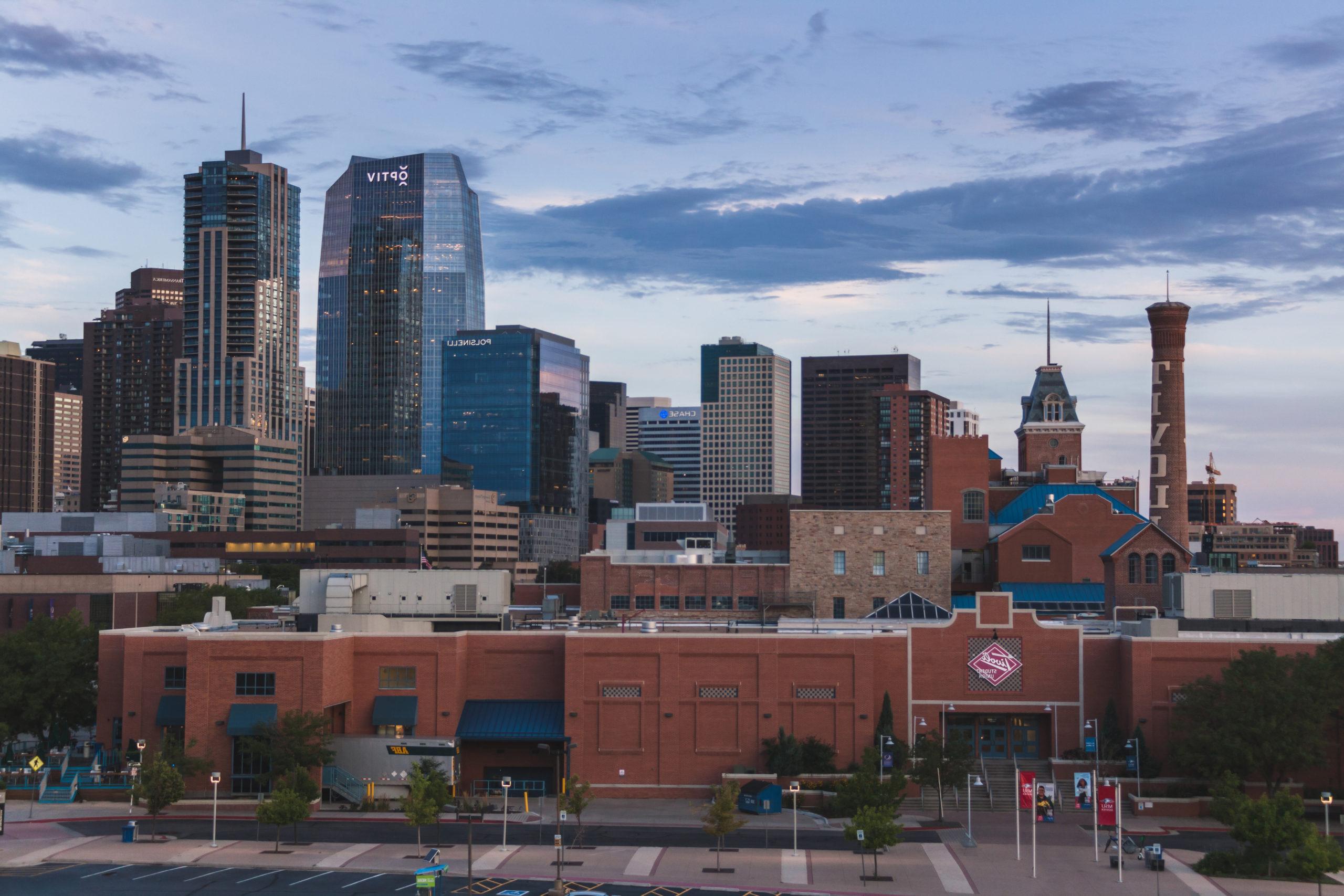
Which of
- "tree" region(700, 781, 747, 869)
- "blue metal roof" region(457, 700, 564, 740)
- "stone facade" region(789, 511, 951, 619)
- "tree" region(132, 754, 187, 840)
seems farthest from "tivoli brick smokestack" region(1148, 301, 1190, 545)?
"tree" region(132, 754, 187, 840)

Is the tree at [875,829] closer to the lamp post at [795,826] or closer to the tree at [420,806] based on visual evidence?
the lamp post at [795,826]

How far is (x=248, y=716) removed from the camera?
Answer: 71.1 meters

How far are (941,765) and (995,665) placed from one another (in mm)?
10393

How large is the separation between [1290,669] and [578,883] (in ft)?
125

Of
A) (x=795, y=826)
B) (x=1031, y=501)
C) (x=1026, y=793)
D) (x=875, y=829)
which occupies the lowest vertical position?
(x=795, y=826)

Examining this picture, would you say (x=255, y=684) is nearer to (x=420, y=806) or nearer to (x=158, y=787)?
(x=158, y=787)

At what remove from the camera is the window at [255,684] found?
235 ft

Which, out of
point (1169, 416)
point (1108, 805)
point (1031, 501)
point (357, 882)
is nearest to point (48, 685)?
point (357, 882)

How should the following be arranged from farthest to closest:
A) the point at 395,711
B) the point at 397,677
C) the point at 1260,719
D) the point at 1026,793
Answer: the point at 397,677 < the point at 395,711 < the point at 1260,719 < the point at 1026,793

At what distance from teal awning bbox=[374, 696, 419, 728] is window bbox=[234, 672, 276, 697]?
18.6 feet

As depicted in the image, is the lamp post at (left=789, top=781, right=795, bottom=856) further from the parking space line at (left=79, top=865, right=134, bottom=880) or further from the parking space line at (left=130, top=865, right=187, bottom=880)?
the parking space line at (left=79, top=865, right=134, bottom=880)

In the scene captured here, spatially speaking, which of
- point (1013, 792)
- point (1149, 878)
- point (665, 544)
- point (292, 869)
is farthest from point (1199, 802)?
point (665, 544)

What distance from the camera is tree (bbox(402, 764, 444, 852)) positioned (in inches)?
2325

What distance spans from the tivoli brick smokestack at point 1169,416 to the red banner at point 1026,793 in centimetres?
9962
